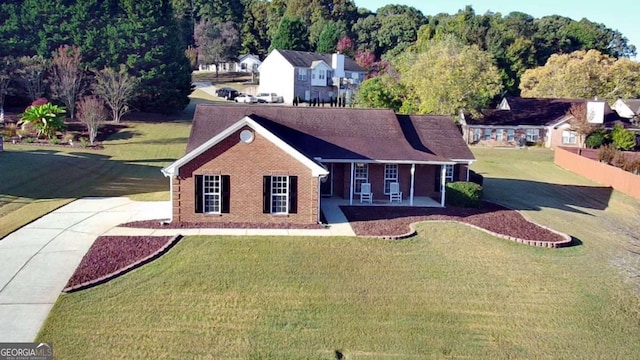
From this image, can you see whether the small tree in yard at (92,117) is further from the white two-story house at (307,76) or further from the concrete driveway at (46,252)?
the white two-story house at (307,76)

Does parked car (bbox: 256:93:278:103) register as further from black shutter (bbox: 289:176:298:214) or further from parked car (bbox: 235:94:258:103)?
black shutter (bbox: 289:176:298:214)

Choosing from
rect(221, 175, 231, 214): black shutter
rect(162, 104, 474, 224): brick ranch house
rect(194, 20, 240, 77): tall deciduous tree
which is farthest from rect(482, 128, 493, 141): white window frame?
rect(194, 20, 240, 77): tall deciduous tree

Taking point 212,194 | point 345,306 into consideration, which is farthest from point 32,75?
point 345,306

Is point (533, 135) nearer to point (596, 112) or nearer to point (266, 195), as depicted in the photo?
point (596, 112)

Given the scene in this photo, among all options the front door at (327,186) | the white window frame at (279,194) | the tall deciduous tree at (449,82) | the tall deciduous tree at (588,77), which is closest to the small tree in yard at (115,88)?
the tall deciduous tree at (449,82)

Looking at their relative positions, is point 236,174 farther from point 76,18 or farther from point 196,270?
point 76,18
